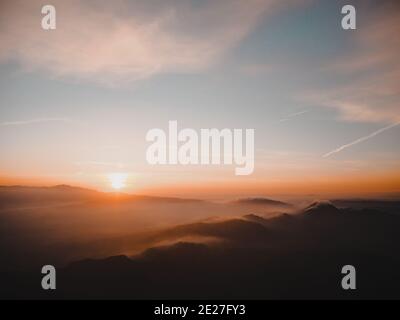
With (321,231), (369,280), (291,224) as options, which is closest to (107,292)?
(369,280)

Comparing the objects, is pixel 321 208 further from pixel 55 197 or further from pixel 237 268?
pixel 55 197

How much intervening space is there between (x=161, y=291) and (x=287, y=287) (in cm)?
196

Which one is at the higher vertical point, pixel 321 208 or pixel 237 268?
pixel 321 208

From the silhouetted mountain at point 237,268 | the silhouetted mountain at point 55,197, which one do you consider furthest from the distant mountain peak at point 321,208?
the silhouetted mountain at point 55,197

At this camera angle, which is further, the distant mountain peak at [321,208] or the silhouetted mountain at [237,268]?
the distant mountain peak at [321,208]

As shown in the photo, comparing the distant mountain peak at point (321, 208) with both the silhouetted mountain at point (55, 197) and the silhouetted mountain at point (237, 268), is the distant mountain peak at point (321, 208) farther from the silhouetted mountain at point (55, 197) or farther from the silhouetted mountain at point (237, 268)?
the silhouetted mountain at point (55, 197)

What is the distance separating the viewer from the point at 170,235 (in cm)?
634

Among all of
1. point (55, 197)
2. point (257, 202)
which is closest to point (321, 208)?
point (257, 202)

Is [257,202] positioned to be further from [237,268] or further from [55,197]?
[55,197]

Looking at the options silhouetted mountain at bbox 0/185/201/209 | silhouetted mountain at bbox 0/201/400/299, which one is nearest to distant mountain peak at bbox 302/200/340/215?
silhouetted mountain at bbox 0/201/400/299

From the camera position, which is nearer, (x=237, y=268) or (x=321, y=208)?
(x=237, y=268)

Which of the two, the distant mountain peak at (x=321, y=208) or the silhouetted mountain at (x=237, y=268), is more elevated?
Answer: the distant mountain peak at (x=321, y=208)
